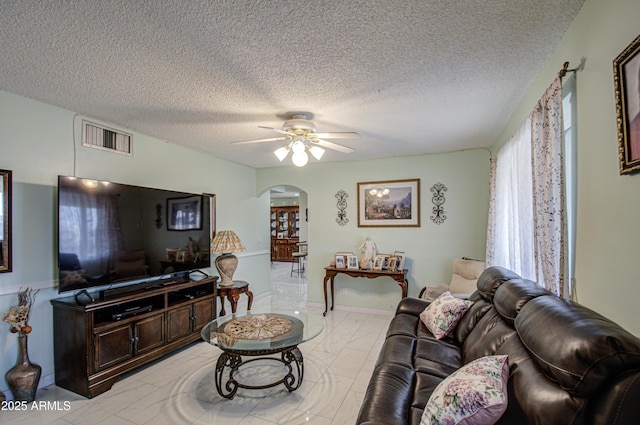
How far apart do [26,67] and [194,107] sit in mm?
1108

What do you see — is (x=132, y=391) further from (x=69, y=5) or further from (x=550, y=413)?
(x=550, y=413)

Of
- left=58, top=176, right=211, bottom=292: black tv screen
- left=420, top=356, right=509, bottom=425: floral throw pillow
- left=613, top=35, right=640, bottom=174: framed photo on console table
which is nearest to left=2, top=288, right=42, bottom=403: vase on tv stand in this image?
left=58, top=176, right=211, bottom=292: black tv screen

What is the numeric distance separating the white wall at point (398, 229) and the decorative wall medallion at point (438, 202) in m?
0.06

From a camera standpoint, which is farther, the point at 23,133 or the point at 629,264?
the point at 23,133

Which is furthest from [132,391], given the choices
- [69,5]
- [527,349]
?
[527,349]

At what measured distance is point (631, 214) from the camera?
3.71ft

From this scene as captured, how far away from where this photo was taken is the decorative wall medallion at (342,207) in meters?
5.07

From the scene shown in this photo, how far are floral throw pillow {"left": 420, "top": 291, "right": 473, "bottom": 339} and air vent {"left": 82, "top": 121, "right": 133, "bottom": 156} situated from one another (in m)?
3.63

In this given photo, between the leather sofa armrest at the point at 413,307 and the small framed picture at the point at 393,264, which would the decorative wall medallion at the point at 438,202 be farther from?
the leather sofa armrest at the point at 413,307

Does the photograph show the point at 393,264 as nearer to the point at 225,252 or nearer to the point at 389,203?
the point at 389,203

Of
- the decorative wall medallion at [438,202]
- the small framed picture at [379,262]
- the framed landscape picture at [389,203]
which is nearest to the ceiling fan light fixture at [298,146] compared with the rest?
the framed landscape picture at [389,203]

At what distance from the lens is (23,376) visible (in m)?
2.37

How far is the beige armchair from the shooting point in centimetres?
371

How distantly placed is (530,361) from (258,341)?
1.84 metres
